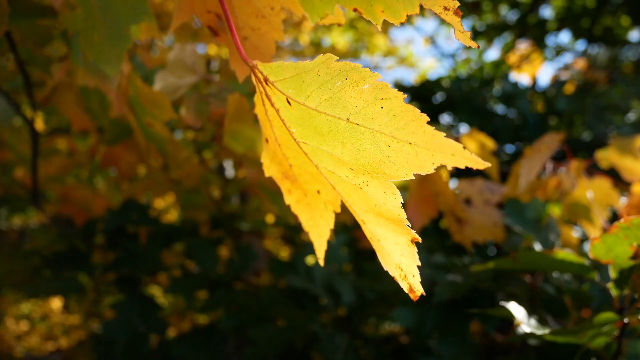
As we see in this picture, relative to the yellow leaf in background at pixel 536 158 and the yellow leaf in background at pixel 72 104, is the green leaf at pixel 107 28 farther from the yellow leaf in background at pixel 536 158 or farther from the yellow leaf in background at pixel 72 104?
the yellow leaf in background at pixel 536 158

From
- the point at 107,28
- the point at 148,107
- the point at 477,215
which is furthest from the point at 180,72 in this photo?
the point at 477,215

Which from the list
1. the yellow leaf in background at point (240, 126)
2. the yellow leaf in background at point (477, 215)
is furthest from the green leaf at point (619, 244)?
the yellow leaf in background at point (240, 126)

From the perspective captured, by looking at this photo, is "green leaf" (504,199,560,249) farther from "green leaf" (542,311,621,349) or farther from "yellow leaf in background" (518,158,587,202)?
"green leaf" (542,311,621,349)

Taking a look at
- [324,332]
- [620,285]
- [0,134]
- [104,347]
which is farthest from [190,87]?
[0,134]

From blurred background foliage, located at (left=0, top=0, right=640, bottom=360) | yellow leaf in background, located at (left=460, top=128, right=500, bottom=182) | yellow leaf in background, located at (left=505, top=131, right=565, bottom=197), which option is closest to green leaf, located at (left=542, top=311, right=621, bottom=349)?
blurred background foliage, located at (left=0, top=0, right=640, bottom=360)

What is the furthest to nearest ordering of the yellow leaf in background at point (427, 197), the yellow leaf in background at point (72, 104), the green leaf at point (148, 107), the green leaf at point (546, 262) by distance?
the yellow leaf in background at point (72, 104)
the yellow leaf in background at point (427, 197)
the green leaf at point (148, 107)
the green leaf at point (546, 262)

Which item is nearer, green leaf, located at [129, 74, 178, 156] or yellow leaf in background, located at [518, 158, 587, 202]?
green leaf, located at [129, 74, 178, 156]

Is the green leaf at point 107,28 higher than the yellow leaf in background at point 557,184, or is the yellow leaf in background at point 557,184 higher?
the green leaf at point 107,28
